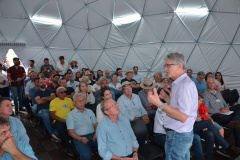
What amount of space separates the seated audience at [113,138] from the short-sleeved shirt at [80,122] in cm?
114

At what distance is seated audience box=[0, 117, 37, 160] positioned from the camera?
7.00 feet

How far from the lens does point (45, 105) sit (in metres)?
5.92

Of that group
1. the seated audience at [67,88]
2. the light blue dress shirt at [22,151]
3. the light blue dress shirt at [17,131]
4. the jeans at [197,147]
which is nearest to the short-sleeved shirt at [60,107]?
the seated audience at [67,88]

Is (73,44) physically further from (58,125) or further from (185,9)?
(58,125)

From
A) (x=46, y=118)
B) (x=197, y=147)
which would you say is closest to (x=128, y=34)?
(x=46, y=118)

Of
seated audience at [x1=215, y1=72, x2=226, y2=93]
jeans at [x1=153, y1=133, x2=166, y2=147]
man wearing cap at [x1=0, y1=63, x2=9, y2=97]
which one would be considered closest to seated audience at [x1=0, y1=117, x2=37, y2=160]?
jeans at [x1=153, y1=133, x2=166, y2=147]

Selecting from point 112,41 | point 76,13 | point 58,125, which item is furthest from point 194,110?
point 76,13

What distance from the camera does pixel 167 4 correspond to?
10359 mm

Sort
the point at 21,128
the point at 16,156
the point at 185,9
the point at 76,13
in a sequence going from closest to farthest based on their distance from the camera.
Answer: the point at 16,156 < the point at 21,128 < the point at 185,9 < the point at 76,13

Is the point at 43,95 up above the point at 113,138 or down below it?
above

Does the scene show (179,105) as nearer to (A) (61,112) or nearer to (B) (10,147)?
(B) (10,147)

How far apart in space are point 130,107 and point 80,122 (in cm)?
138

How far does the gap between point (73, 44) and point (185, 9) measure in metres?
7.64

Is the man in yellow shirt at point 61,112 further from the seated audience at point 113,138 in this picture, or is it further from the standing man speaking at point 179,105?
the standing man speaking at point 179,105
